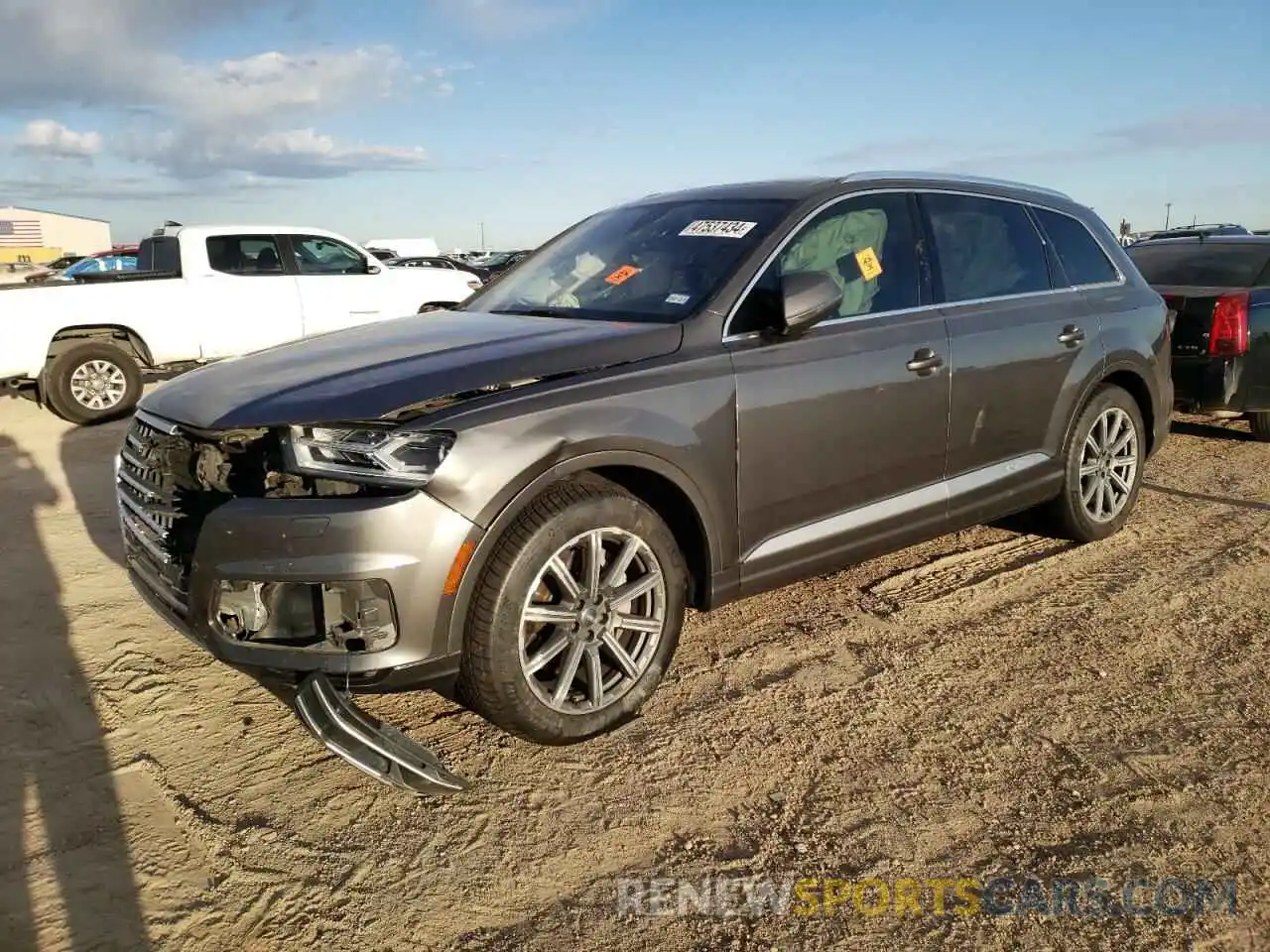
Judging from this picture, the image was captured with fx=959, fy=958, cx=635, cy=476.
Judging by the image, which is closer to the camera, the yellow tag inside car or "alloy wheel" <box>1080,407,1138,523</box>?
the yellow tag inside car

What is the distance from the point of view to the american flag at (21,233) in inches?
3612

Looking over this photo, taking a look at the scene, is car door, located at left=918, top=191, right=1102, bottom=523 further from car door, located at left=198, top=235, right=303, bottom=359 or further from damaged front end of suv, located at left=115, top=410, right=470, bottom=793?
car door, located at left=198, top=235, right=303, bottom=359

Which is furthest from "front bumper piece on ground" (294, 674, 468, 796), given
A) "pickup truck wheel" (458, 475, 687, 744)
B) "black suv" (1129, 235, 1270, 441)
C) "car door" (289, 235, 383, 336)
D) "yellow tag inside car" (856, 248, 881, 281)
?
"car door" (289, 235, 383, 336)

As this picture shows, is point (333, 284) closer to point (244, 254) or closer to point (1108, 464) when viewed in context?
point (244, 254)

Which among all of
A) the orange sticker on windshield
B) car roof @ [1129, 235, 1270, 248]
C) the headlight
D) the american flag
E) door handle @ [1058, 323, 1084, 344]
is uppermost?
the american flag

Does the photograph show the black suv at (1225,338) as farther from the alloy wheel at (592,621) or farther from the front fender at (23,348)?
the front fender at (23,348)

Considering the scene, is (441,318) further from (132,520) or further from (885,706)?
(885,706)

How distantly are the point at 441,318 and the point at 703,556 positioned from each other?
154cm

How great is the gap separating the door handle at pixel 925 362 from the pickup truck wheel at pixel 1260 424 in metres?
4.72

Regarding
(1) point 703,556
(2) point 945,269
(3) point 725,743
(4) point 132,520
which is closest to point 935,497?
(2) point 945,269

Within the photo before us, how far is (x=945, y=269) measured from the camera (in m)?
4.17

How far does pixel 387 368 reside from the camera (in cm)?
304

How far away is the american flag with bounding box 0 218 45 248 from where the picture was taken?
91750mm

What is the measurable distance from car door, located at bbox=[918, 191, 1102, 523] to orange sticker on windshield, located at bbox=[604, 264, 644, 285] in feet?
4.31
